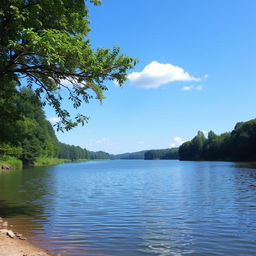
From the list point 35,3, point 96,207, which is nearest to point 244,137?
point 96,207

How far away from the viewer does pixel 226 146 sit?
13525cm

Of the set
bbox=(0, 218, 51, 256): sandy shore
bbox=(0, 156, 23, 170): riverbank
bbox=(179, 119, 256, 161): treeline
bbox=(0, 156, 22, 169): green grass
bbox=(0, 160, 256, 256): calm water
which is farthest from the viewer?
bbox=(179, 119, 256, 161): treeline

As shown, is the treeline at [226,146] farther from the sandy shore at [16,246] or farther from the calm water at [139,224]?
the sandy shore at [16,246]

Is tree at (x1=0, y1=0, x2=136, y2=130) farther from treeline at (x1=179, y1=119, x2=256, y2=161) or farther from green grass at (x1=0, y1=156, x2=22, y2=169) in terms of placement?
treeline at (x1=179, y1=119, x2=256, y2=161)

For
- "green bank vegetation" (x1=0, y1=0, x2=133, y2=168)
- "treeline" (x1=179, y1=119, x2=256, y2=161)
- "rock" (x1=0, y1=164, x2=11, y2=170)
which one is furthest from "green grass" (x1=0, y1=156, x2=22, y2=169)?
"treeline" (x1=179, y1=119, x2=256, y2=161)

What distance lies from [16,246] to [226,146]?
440ft

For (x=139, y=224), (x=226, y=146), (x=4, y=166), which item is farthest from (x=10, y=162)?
(x=226, y=146)

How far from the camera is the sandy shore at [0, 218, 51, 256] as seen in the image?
9250mm

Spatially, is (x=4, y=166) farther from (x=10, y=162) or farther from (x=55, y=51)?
(x=55, y=51)

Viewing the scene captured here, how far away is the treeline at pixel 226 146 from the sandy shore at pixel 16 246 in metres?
113

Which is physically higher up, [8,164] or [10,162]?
[10,162]

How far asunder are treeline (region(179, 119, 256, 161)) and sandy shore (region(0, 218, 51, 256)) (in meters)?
113

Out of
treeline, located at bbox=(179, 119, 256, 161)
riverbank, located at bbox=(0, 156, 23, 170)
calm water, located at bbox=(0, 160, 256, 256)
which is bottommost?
calm water, located at bbox=(0, 160, 256, 256)

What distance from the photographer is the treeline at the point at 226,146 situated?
115 m
